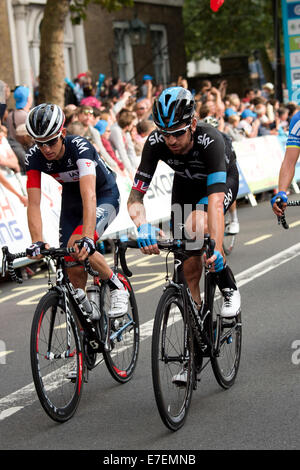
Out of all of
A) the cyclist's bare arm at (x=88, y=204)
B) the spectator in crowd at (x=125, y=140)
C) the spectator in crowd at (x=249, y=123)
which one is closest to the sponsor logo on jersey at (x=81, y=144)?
the cyclist's bare arm at (x=88, y=204)

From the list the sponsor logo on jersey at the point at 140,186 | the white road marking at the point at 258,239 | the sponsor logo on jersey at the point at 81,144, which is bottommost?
the white road marking at the point at 258,239

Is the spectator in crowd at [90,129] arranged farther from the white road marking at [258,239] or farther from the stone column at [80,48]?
the stone column at [80,48]

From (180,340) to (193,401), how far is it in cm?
71

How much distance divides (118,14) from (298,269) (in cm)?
2208

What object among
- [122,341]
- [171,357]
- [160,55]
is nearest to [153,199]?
[122,341]

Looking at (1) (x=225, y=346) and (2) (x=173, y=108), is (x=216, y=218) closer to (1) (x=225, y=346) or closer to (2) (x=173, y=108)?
(2) (x=173, y=108)

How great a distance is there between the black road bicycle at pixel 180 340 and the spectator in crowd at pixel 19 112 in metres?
8.90

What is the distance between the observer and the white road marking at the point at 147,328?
21.6 feet

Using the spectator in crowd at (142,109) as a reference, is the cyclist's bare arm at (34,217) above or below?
above

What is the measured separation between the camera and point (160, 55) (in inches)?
1412

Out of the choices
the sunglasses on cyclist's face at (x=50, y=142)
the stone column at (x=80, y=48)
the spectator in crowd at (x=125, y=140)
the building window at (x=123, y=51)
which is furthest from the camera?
the building window at (x=123, y=51)

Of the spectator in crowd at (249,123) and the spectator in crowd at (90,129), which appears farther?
the spectator in crowd at (249,123)

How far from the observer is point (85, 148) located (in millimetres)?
6883
